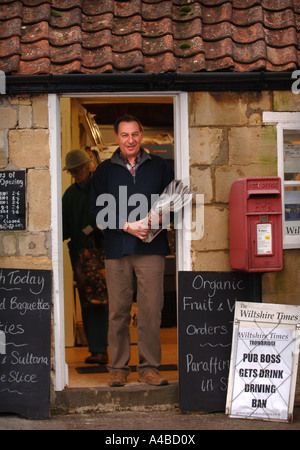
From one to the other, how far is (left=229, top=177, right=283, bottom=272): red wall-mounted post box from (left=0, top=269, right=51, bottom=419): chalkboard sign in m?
1.72

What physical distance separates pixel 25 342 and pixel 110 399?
90cm

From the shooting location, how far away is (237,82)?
6727mm

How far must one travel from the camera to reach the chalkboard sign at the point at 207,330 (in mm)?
6621

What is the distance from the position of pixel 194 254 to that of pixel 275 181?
0.98 metres

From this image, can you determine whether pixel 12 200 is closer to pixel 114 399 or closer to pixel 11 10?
pixel 11 10

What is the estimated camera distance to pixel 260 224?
248 inches

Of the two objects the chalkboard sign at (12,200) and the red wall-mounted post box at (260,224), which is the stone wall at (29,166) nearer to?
the chalkboard sign at (12,200)

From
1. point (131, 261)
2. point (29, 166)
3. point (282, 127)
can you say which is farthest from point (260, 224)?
point (29, 166)

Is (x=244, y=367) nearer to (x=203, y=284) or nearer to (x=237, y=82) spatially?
(x=203, y=284)

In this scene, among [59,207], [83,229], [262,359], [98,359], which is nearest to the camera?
[262,359]

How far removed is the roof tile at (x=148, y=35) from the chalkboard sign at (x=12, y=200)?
35.6 inches

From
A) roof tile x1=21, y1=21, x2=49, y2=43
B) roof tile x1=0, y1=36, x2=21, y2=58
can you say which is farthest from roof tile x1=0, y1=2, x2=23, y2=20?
roof tile x1=0, y1=36, x2=21, y2=58

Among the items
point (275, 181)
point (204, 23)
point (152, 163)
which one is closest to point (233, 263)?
Result: point (275, 181)

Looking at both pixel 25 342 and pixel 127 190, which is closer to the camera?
pixel 25 342
